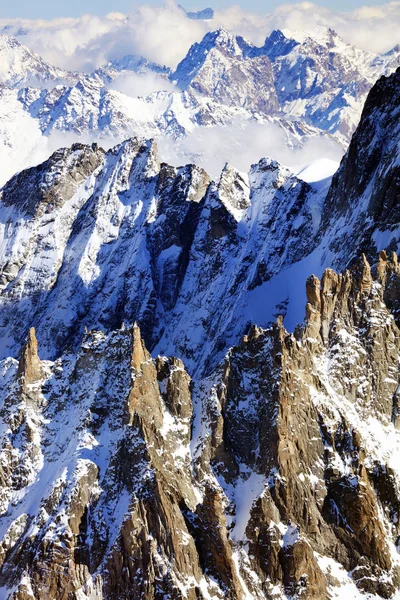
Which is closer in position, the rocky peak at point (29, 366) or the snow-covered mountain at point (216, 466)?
the snow-covered mountain at point (216, 466)

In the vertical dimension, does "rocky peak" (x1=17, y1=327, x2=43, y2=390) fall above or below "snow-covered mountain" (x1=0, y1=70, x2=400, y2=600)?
above

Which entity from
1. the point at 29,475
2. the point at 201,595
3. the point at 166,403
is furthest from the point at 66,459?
the point at 201,595

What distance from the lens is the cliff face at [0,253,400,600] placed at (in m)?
143

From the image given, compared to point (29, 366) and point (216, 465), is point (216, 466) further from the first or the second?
point (29, 366)

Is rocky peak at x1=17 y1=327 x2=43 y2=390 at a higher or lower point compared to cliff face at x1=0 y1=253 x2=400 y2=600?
higher

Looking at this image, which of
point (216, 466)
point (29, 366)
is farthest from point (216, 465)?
point (29, 366)

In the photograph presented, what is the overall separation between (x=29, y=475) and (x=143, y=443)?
2107 centimetres

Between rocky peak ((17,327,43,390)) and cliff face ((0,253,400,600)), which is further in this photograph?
rocky peak ((17,327,43,390))

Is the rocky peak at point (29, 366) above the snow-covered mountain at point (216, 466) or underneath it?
above

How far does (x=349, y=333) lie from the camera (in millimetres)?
171875

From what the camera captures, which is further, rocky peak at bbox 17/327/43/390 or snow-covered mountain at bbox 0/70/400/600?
rocky peak at bbox 17/327/43/390

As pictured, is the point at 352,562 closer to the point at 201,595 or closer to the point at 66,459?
the point at 201,595

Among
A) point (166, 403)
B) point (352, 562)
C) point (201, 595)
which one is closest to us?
point (201, 595)

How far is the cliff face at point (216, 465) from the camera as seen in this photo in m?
143
